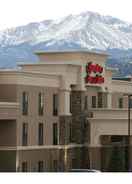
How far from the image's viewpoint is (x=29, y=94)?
56.9 m

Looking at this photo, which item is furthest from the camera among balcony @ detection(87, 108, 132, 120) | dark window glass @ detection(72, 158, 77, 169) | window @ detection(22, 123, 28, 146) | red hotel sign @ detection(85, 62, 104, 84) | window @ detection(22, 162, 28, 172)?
red hotel sign @ detection(85, 62, 104, 84)

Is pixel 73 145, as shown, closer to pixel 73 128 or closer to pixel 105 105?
pixel 73 128

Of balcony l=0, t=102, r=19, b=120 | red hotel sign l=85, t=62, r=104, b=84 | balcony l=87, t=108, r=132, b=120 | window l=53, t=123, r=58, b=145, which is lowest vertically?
window l=53, t=123, r=58, b=145

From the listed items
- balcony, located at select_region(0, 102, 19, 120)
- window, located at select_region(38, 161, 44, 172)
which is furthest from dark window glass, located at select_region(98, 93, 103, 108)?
balcony, located at select_region(0, 102, 19, 120)

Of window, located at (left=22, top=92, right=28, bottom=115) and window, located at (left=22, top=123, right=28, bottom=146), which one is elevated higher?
window, located at (left=22, top=92, right=28, bottom=115)

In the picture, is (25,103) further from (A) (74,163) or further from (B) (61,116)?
(A) (74,163)

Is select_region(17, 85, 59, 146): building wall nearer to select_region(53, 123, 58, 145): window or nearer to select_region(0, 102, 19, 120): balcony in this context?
select_region(53, 123, 58, 145): window

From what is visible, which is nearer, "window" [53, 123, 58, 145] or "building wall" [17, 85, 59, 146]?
"building wall" [17, 85, 59, 146]

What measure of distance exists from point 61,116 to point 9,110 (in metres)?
8.92

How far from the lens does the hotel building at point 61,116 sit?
55000 mm

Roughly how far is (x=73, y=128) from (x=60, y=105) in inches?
110

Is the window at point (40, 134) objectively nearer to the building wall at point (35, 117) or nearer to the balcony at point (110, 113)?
the building wall at point (35, 117)

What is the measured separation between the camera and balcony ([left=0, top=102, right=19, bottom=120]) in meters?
52.1

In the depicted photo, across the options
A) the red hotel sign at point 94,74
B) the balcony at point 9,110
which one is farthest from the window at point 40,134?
the red hotel sign at point 94,74
